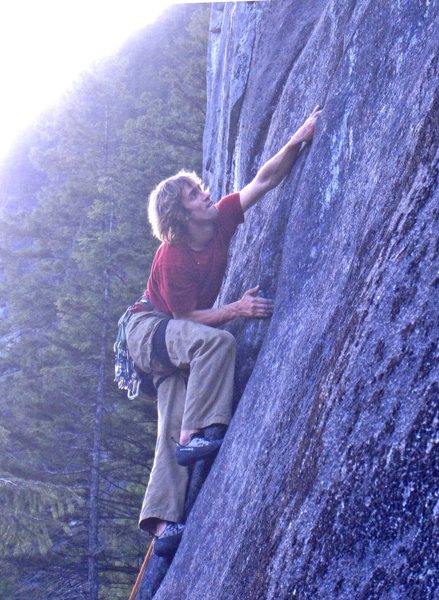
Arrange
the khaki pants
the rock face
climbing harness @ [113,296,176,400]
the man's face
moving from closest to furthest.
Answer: the rock face < the khaki pants < the man's face < climbing harness @ [113,296,176,400]

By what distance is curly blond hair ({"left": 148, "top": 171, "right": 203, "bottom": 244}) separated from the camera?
5887 millimetres

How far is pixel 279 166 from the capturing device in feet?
19.6

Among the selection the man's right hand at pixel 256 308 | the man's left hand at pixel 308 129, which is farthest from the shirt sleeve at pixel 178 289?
the man's left hand at pixel 308 129

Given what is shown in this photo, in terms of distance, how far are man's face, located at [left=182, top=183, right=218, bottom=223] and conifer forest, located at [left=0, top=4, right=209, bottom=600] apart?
5373mm

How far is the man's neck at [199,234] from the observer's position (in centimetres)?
603

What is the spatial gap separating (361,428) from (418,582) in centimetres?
67

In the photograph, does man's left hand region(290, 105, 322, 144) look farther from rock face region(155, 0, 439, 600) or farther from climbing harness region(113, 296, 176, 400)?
climbing harness region(113, 296, 176, 400)

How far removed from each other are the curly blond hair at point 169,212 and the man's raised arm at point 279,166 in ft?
2.07

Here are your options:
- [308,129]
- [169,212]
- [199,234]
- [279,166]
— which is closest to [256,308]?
[199,234]

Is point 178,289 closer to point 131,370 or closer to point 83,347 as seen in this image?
point 131,370

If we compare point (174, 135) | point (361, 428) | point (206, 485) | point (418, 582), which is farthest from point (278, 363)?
point (174, 135)

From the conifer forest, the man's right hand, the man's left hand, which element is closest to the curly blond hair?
the man's right hand

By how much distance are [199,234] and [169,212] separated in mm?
352

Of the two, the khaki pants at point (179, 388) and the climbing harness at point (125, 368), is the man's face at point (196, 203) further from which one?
the climbing harness at point (125, 368)
